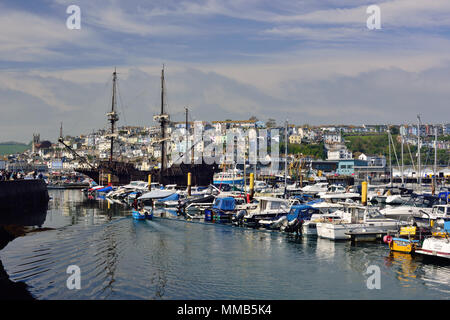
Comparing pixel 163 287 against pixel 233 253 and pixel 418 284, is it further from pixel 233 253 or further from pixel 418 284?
pixel 418 284

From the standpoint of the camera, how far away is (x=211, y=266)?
90.3ft

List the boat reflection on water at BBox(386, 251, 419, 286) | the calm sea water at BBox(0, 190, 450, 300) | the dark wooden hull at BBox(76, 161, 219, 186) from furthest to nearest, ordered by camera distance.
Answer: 1. the dark wooden hull at BBox(76, 161, 219, 186)
2. the boat reflection on water at BBox(386, 251, 419, 286)
3. the calm sea water at BBox(0, 190, 450, 300)

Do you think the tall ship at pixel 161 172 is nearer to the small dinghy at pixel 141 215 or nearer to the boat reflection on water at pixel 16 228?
the boat reflection on water at pixel 16 228

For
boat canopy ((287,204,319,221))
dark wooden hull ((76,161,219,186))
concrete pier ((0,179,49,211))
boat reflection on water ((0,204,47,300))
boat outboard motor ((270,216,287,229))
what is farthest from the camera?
dark wooden hull ((76,161,219,186))

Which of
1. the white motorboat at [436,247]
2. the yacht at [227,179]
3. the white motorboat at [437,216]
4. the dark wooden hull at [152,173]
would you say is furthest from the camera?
the dark wooden hull at [152,173]

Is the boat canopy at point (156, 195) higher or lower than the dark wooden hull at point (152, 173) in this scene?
lower

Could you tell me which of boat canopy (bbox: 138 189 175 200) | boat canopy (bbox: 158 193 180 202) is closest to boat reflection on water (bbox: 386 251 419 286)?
boat canopy (bbox: 138 189 175 200)

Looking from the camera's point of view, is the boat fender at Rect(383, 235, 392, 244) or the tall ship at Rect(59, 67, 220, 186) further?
the tall ship at Rect(59, 67, 220, 186)

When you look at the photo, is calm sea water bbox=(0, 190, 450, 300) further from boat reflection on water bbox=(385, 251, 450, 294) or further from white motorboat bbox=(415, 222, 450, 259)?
white motorboat bbox=(415, 222, 450, 259)

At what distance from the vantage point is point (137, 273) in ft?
84.0

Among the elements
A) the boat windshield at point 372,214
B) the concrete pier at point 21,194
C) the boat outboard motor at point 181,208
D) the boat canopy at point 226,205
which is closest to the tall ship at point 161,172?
the concrete pier at point 21,194

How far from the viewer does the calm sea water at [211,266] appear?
22.6 metres

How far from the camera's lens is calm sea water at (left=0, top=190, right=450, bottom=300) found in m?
22.6

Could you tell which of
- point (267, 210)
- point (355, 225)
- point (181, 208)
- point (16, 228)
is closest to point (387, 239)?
point (355, 225)
